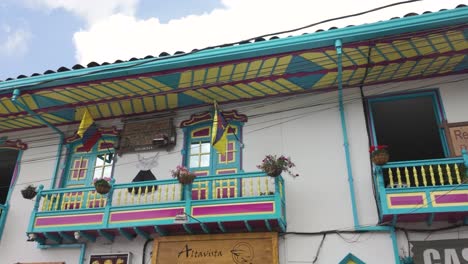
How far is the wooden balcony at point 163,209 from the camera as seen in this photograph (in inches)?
330

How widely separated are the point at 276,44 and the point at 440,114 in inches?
151

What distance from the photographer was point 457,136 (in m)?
8.66

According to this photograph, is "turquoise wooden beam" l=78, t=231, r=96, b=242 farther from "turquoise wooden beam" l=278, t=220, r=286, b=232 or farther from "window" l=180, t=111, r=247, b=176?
"turquoise wooden beam" l=278, t=220, r=286, b=232

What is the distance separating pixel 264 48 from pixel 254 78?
1.18 meters

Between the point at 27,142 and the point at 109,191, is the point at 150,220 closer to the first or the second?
the point at 109,191

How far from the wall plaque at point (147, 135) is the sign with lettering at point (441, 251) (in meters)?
5.81

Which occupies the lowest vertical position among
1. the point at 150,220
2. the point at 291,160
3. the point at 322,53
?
the point at 150,220

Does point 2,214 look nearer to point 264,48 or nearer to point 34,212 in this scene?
point 34,212

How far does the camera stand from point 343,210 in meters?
8.54

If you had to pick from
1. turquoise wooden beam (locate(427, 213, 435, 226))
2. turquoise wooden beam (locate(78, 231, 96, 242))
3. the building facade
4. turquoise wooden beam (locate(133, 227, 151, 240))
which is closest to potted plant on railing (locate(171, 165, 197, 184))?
the building facade

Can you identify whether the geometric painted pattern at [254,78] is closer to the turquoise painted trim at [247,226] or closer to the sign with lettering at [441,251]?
the turquoise painted trim at [247,226]

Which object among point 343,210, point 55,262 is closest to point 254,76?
point 343,210

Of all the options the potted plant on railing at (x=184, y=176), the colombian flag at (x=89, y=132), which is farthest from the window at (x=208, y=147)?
the colombian flag at (x=89, y=132)

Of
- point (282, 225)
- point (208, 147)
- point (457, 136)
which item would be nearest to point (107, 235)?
point (208, 147)
